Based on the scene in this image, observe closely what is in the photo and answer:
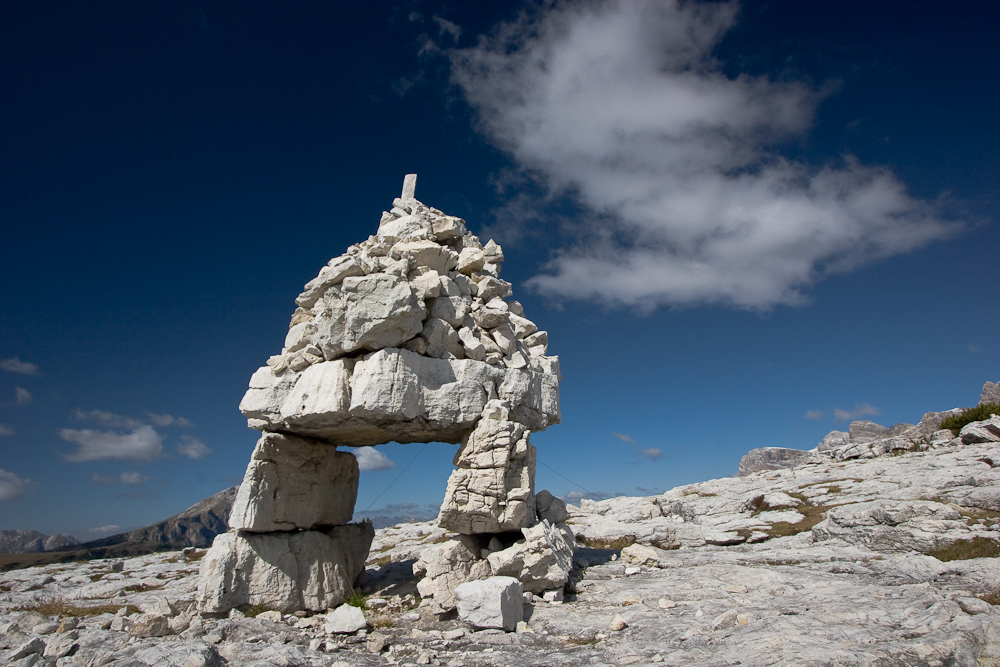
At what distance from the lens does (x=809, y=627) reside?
659 centimetres

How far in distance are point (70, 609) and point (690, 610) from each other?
1405 cm

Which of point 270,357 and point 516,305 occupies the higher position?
point 516,305

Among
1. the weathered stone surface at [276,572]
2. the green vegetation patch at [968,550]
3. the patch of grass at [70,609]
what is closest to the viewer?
the green vegetation patch at [968,550]

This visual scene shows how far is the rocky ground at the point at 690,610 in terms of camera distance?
6.26 m

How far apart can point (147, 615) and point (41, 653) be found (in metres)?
1.42

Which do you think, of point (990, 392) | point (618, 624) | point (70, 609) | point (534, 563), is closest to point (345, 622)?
point (534, 563)

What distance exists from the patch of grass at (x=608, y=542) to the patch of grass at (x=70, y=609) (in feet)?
36.9

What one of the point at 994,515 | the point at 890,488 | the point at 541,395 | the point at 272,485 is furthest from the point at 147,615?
the point at 890,488

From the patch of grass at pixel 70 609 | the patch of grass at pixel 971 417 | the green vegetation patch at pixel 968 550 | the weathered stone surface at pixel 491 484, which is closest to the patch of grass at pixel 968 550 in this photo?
the green vegetation patch at pixel 968 550

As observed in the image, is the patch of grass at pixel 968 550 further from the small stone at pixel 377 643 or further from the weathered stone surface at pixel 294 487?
the weathered stone surface at pixel 294 487

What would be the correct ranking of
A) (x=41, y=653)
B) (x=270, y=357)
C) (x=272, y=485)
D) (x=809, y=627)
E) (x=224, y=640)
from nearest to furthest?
(x=809, y=627) < (x=41, y=653) < (x=224, y=640) < (x=272, y=485) < (x=270, y=357)

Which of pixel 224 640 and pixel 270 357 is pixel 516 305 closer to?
pixel 270 357

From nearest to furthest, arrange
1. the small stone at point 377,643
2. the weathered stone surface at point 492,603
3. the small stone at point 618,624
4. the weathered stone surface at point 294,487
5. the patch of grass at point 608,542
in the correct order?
the small stone at point 618,624 < the small stone at point 377,643 < the weathered stone surface at point 492,603 < the weathered stone surface at point 294,487 < the patch of grass at point 608,542

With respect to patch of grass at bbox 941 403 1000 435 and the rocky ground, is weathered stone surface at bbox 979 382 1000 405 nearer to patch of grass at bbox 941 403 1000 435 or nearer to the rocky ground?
patch of grass at bbox 941 403 1000 435
